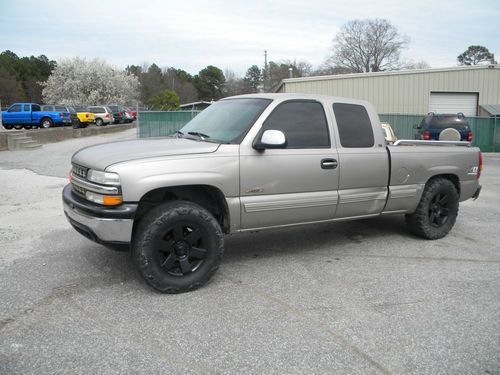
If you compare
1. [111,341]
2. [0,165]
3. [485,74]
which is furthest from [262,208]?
[485,74]

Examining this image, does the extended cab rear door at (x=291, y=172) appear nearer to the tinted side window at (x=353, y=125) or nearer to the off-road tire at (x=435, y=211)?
the tinted side window at (x=353, y=125)

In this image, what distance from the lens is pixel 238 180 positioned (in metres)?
4.32

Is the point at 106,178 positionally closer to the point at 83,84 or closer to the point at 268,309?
the point at 268,309

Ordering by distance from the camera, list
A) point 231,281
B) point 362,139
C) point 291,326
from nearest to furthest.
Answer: point 291,326
point 231,281
point 362,139

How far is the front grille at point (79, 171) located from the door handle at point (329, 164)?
2.35 m

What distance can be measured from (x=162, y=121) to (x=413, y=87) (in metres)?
14.6

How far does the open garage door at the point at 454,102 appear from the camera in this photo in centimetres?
2580

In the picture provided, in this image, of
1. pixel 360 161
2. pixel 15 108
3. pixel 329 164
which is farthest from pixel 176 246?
pixel 15 108

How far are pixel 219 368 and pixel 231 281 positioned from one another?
154 centimetres

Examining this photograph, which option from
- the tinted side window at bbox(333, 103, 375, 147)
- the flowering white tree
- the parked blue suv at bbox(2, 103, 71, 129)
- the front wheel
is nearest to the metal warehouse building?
the parked blue suv at bbox(2, 103, 71, 129)

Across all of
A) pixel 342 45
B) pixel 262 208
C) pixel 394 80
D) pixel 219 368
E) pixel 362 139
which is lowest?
pixel 219 368

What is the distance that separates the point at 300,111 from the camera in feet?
16.1

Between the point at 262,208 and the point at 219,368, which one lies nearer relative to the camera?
the point at 219,368

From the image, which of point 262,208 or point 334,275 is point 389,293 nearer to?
point 334,275
